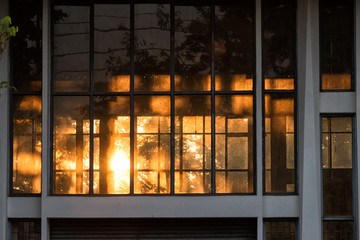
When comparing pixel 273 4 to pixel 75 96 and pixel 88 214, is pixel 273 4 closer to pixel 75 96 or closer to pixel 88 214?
pixel 75 96

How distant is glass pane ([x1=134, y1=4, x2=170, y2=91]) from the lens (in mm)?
10656

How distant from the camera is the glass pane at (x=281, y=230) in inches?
414

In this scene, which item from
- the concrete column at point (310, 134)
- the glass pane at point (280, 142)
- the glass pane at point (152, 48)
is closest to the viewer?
the concrete column at point (310, 134)

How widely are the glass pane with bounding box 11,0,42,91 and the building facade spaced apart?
28 mm

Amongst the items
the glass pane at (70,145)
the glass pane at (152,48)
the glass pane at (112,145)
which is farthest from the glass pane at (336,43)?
the glass pane at (70,145)

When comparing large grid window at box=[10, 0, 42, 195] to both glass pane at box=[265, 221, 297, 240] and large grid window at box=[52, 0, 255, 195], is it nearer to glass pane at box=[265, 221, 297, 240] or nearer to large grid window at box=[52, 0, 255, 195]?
large grid window at box=[52, 0, 255, 195]

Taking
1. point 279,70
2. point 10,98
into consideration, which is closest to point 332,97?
point 279,70

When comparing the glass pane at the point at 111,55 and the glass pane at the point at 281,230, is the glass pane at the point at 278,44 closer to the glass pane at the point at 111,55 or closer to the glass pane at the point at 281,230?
the glass pane at the point at 281,230

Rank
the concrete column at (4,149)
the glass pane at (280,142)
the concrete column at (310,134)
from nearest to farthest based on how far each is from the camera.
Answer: the concrete column at (310,134), the concrete column at (4,149), the glass pane at (280,142)

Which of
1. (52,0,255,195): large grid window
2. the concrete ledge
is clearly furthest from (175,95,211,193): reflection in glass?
the concrete ledge

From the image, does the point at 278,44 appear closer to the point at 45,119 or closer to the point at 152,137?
the point at 152,137

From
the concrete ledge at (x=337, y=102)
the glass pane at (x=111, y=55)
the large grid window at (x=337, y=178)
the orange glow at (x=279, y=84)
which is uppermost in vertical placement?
the glass pane at (x=111, y=55)

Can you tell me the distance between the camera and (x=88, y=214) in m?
10.4

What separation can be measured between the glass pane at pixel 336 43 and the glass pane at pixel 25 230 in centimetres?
773
